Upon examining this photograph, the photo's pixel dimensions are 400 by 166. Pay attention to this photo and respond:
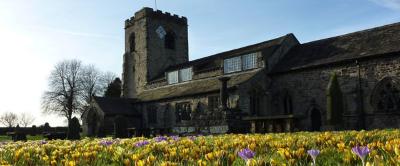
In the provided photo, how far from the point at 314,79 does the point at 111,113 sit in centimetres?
2232

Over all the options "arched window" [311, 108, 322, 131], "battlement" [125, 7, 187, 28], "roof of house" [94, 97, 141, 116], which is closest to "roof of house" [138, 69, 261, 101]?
"roof of house" [94, 97, 141, 116]

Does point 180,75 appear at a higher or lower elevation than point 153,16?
lower

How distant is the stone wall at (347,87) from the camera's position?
83.9 ft

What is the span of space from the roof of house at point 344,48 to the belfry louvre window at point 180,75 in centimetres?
1112

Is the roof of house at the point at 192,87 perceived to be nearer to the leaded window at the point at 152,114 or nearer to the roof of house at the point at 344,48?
the leaded window at the point at 152,114

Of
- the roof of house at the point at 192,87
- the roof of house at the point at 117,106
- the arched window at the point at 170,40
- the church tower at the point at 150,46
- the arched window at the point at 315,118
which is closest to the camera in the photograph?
the arched window at the point at 315,118

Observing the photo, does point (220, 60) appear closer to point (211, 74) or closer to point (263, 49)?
point (211, 74)

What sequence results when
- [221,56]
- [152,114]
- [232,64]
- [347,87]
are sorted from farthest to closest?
[152,114], [221,56], [232,64], [347,87]

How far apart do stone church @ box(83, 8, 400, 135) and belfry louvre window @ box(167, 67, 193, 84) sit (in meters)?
0.11

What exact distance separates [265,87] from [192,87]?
828cm

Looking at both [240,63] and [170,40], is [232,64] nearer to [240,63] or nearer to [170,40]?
[240,63]

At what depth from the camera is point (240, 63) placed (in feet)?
117

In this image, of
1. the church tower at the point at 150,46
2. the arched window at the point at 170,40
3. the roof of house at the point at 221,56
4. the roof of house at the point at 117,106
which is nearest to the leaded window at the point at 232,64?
the roof of house at the point at 221,56

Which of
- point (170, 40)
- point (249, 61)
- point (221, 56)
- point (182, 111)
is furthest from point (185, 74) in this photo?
point (170, 40)
